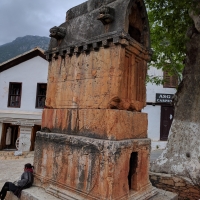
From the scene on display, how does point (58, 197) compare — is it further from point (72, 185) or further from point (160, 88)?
point (160, 88)

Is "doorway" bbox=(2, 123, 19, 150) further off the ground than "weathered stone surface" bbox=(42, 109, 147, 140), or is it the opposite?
"weathered stone surface" bbox=(42, 109, 147, 140)

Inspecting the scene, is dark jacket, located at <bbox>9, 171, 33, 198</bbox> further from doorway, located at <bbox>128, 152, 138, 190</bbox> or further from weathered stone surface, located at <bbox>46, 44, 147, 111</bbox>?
doorway, located at <bbox>128, 152, 138, 190</bbox>

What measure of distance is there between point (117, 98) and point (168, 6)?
198 inches

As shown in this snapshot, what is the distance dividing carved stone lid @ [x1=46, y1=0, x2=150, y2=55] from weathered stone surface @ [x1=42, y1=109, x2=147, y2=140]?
4.21 feet

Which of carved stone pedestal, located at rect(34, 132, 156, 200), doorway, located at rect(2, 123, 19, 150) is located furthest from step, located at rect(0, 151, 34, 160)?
carved stone pedestal, located at rect(34, 132, 156, 200)

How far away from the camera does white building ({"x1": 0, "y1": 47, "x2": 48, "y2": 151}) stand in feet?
39.9

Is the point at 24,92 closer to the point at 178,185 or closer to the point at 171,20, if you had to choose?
the point at 171,20

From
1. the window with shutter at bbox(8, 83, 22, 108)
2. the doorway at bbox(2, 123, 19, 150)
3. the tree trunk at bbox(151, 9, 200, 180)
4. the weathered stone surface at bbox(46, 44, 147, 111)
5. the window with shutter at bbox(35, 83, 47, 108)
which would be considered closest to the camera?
→ the weathered stone surface at bbox(46, 44, 147, 111)

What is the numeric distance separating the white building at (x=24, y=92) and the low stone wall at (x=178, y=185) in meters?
8.60

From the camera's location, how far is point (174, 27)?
714cm

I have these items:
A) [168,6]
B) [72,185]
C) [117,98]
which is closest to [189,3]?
[168,6]

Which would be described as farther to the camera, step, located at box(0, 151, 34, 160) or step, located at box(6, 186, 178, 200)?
step, located at box(0, 151, 34, 160)

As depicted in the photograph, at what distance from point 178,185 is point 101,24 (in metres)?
4.65

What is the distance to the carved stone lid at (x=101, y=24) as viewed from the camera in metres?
3.29
